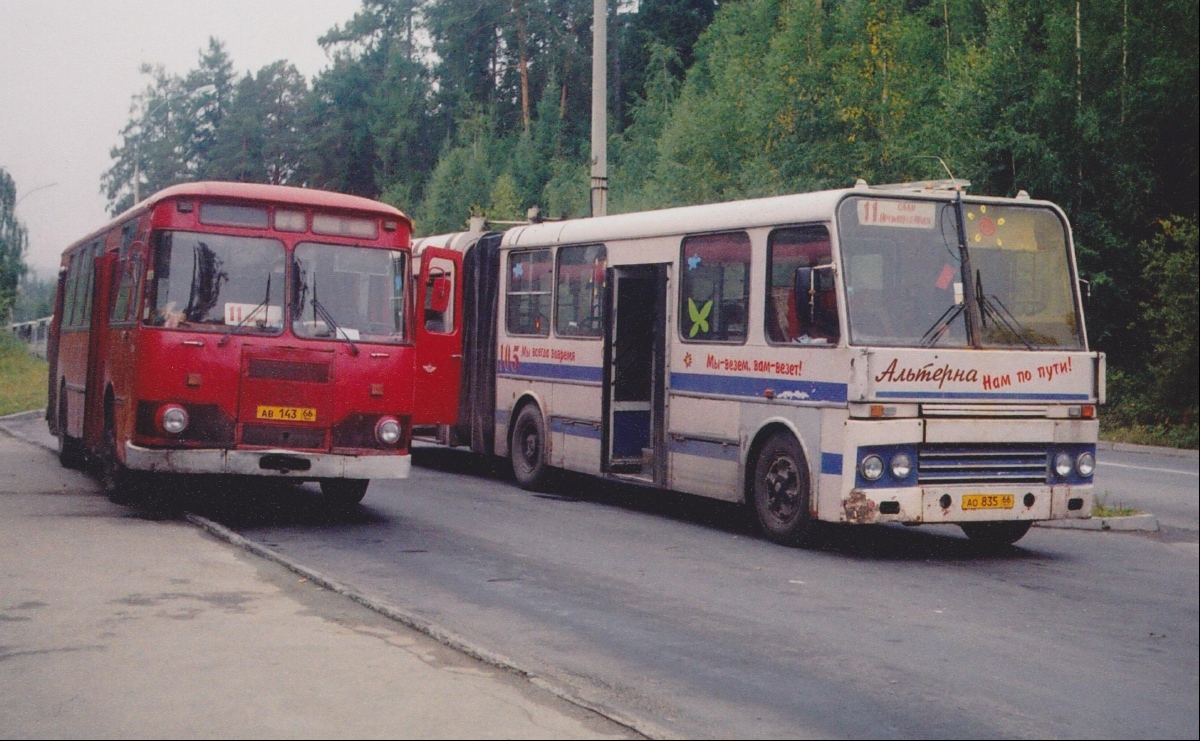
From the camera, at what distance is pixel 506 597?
9.90 m

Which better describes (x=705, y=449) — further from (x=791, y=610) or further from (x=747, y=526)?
(x=791, y=610)

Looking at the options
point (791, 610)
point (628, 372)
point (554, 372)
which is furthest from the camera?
point (554, 372)

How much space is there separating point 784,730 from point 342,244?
8.44m

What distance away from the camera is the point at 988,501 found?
12016 millimetres

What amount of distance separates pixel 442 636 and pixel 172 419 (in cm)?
582

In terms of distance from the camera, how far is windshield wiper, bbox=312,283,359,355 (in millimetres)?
13500

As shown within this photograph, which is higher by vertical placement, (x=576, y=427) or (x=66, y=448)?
(x=576, y=427)

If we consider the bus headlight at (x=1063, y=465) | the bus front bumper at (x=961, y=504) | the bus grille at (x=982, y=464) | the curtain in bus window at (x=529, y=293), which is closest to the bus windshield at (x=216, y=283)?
the curtain in bus window at (x=529, y=293)

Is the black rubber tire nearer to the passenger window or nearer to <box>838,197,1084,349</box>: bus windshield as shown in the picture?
the passenger window

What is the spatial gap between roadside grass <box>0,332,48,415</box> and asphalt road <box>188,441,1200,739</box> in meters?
27.2

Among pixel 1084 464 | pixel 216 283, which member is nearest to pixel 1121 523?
pixel 1084 464

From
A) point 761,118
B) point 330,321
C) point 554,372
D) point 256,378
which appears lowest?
point 256,378

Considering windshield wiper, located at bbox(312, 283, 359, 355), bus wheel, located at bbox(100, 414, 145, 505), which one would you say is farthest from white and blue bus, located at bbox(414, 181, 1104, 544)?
bus wheel, located at bbox(100, 414, 145, 505)

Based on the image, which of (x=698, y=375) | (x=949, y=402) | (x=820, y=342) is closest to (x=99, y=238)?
(x=698, y=375)
